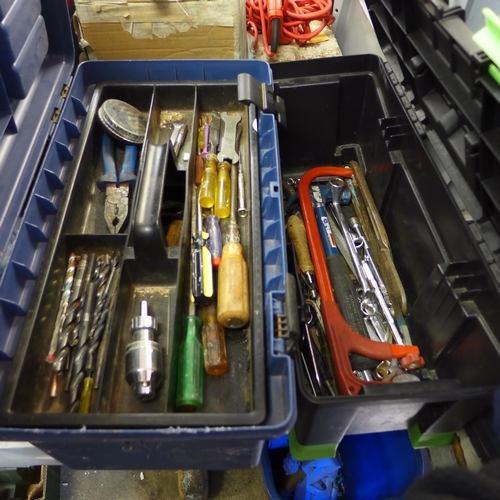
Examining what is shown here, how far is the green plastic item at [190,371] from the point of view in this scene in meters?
0.60

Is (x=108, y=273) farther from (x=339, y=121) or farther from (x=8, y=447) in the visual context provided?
(x=339, y=121)

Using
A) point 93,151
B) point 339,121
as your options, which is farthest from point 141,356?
point 339,121

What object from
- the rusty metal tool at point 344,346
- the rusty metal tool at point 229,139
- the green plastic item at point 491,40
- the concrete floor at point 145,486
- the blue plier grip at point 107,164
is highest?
the green plastic item at point 491,40

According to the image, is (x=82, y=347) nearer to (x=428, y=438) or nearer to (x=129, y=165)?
(x=129, y=165)

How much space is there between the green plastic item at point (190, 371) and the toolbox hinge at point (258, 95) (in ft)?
1.50

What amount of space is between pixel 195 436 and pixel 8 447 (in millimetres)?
399

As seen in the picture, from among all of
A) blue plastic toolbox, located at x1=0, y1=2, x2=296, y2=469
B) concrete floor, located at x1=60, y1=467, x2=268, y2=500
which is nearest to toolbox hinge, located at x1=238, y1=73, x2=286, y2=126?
blue plastic toolbox, located at x1=0, y1=2, x2=296, y2=469

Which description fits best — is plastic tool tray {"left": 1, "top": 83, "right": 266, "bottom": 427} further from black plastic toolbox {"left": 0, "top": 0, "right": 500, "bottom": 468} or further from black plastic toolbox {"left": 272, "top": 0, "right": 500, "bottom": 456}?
black plastic toolbox {"left": 272, "top": 0, "right": 500, "bottom": 456}

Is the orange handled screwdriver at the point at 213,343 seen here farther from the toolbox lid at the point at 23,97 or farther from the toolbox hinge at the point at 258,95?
the toolbox hinge at the point at 258,95

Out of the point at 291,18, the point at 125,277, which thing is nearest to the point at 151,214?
the point at 125,277

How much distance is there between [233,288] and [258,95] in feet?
1.42

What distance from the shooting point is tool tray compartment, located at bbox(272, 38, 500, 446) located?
0.61 m

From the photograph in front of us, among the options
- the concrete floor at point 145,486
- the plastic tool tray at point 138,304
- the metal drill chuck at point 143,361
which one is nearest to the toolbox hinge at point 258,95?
the plastic tool tray at point 138,304

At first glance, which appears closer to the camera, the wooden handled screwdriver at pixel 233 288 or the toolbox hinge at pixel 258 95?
the wooden handled screwdriver at pixel 233 288
